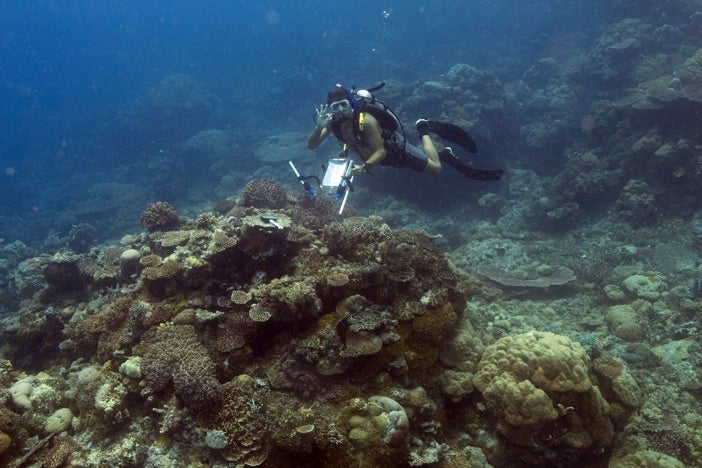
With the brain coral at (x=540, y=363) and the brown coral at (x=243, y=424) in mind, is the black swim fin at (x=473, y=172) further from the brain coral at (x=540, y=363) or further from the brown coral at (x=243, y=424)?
the brown coral at (x=243, y=424)

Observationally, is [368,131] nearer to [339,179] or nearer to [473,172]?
[339,179]

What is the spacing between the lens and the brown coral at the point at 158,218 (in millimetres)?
8117

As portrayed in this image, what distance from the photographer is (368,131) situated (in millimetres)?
A: 6621

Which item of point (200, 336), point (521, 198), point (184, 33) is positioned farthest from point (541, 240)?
point (184, 33)

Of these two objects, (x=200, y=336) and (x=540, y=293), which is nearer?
(x=200, y=336)

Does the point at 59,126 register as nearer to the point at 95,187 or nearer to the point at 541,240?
the point at 95,187

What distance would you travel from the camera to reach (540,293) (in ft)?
29.6

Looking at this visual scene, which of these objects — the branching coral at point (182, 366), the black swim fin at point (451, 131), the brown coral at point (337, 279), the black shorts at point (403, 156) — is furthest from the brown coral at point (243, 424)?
the black swim fin at point (451, 131)

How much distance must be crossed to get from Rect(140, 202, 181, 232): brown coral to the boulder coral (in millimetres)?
7261

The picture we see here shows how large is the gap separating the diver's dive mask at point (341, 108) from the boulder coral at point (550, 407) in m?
4.69

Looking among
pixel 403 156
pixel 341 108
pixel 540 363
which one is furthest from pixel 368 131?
pixel 540 363

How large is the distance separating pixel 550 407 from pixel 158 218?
26.5 ft

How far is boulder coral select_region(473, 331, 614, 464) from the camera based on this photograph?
4332 millimetres

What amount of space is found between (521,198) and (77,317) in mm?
14870
